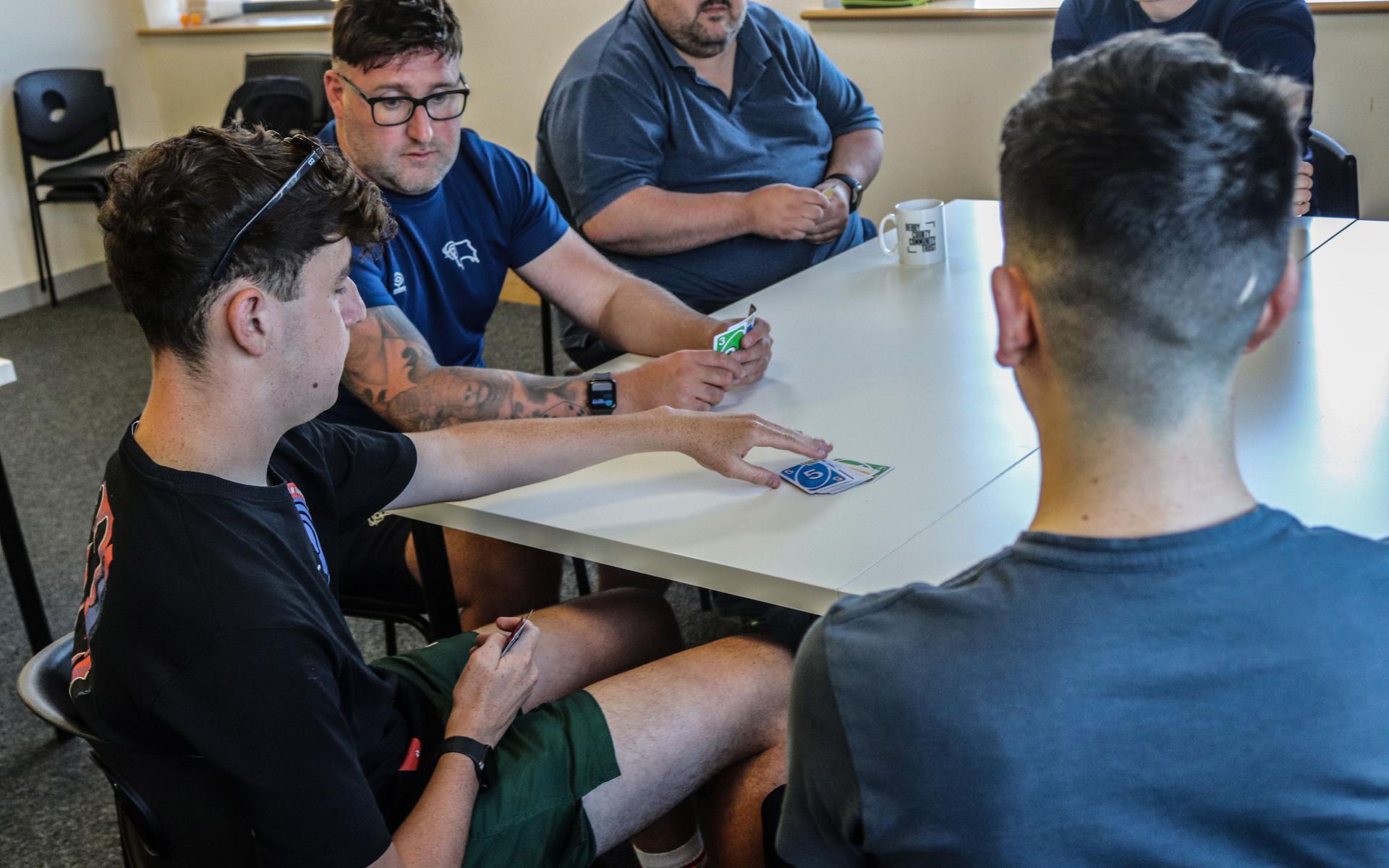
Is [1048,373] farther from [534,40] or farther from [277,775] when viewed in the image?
[534,40]

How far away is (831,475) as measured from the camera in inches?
59.4

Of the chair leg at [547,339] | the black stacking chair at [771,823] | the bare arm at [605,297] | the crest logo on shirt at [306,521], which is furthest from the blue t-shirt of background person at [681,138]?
the black stacking chair at [771,823]

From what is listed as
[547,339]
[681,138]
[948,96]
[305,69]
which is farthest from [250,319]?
[305,69]

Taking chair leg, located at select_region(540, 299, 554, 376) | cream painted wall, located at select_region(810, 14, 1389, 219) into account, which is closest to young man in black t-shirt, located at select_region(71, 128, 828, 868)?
chair leg, located at select_region(540, 299, 554, 376)

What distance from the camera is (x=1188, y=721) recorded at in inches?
28.6

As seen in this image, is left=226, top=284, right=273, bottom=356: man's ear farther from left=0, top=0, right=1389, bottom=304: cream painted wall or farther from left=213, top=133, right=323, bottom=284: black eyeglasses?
left=0, top=0, right=1389, bottom=304: cream painted wall

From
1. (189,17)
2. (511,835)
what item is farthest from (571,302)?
(189,17)

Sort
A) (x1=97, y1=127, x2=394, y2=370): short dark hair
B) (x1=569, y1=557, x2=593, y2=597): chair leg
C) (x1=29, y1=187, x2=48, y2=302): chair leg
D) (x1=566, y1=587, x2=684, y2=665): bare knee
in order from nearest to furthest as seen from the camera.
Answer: (x1=97, y1=127, x2=394, y2=370): short dark hair < (x1=566, y1=587, x2=684, y2=665): bare knee < (x1=569, y1=557, x2=593, y2=597): chair leg < (x1=29, y1=187, x2=48, y2=302): chair leg

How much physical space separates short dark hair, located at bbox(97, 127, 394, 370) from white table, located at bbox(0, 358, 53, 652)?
143 cm

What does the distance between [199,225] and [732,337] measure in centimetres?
82

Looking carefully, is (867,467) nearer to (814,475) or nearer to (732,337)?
(814,475)

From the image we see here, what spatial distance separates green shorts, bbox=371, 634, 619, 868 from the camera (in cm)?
130

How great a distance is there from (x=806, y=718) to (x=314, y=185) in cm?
77

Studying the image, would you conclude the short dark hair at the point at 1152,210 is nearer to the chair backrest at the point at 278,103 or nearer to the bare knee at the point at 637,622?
the bare knee at the point at 637,622
